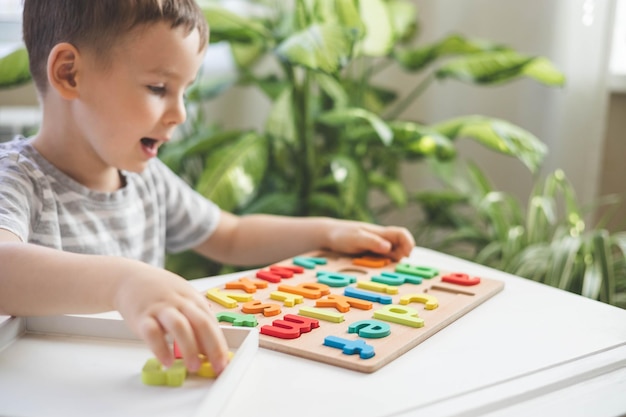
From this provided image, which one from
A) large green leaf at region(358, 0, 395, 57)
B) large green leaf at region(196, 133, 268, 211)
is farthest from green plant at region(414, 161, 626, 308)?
large green leaf at region(196, 133, 268, 211)

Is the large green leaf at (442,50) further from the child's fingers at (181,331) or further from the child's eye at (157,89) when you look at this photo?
the child's fingers at (181,331)

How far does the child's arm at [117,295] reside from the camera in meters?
0.51

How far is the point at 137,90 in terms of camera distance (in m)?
0.83

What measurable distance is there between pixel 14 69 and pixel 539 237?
3.95ft

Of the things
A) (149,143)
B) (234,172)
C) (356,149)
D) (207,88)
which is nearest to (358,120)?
(356,149)

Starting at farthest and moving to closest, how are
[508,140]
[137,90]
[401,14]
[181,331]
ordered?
[401,14] < [508,140] < [137,90] < [181,331]

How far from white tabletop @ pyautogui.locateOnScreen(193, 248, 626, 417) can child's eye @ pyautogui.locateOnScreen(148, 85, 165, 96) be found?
38cm

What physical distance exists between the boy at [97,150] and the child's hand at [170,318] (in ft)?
0.27

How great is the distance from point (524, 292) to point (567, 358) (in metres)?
0.20

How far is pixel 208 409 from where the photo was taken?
473mm

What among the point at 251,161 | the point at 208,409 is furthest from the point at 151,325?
the point at 251,161

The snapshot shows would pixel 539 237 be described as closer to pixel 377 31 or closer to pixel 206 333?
pixel 377 31

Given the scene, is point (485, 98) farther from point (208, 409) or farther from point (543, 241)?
point (208, 409)

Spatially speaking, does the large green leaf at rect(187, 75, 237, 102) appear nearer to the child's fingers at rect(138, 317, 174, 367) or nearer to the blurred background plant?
the blurred background plant
